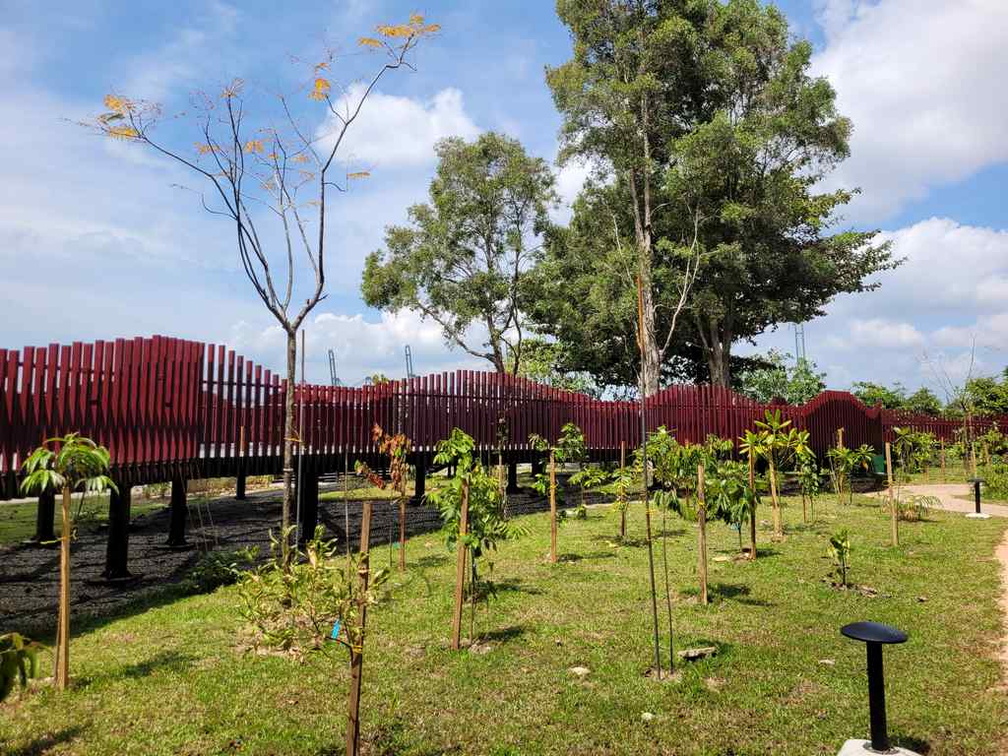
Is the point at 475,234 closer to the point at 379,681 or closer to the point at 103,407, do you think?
the point at 103,407

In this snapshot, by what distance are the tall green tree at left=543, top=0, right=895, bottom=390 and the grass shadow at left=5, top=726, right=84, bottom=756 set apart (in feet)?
65.9

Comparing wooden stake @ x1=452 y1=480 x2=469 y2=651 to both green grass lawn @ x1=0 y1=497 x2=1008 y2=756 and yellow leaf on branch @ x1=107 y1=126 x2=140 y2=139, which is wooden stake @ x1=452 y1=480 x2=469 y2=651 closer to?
green grass lawn @ x1=0 y1=497 x2=1008 y2=756

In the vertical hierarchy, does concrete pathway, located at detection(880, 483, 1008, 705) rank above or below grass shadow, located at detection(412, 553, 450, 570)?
above

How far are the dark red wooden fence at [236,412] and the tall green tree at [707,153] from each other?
18.3 ft

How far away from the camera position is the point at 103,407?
27.7 ft

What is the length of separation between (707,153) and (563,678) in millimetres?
21249

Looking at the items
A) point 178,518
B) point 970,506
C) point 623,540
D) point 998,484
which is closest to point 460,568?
point 623,540

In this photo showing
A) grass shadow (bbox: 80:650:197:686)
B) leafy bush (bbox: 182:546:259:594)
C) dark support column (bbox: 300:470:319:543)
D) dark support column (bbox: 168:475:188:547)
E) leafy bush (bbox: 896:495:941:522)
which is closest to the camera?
grass shadow (bbox: 80:650:197:686)

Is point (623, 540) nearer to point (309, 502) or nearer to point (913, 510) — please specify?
point (309, 502)

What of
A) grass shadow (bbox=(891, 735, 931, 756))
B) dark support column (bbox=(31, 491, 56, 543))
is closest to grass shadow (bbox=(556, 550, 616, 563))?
grass shadow (bbox=(891, 735, 931, 756))

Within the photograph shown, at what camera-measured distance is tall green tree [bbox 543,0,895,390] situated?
23.7 meters

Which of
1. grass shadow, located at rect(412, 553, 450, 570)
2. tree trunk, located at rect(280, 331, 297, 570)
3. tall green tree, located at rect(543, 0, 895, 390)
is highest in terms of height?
tall green tree, located at rect(543, 0, 895, 390)

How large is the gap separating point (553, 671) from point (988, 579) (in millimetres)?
6146

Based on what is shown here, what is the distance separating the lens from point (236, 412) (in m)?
10.5
